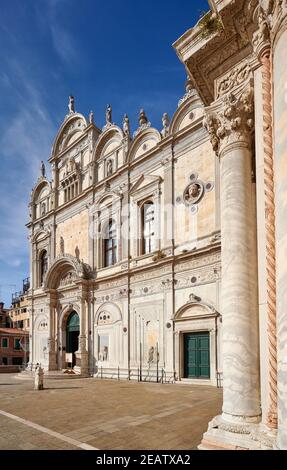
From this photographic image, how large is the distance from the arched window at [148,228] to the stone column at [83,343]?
21.0 ft

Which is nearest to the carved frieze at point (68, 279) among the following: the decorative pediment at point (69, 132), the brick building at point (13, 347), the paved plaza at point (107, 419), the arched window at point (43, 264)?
the arched window at point (43, 264)

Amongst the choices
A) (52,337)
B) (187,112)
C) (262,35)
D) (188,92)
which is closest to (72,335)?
(52,337)

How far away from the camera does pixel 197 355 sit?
61.3 ft

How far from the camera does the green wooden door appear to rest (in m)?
18.2

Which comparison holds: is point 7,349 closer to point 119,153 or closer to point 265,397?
point 119,153

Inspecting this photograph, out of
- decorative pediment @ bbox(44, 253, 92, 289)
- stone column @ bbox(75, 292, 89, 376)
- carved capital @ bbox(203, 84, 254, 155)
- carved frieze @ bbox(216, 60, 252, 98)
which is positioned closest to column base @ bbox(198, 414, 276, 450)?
carved capital @ bbox(203, 84, 254, 155)

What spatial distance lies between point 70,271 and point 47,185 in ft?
28.8

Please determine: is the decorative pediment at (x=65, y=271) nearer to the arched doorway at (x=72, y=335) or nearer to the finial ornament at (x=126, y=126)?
the arched doorway at (x=72, y=335)

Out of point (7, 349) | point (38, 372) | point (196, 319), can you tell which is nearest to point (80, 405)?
point (38, 372)

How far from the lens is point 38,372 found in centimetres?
1742

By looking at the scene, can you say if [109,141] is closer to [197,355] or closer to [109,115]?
[109,115]

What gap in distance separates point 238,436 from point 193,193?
1538cm

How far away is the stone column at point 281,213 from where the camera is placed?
4.07 meters

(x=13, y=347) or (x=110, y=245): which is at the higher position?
(x=110, y=245)
